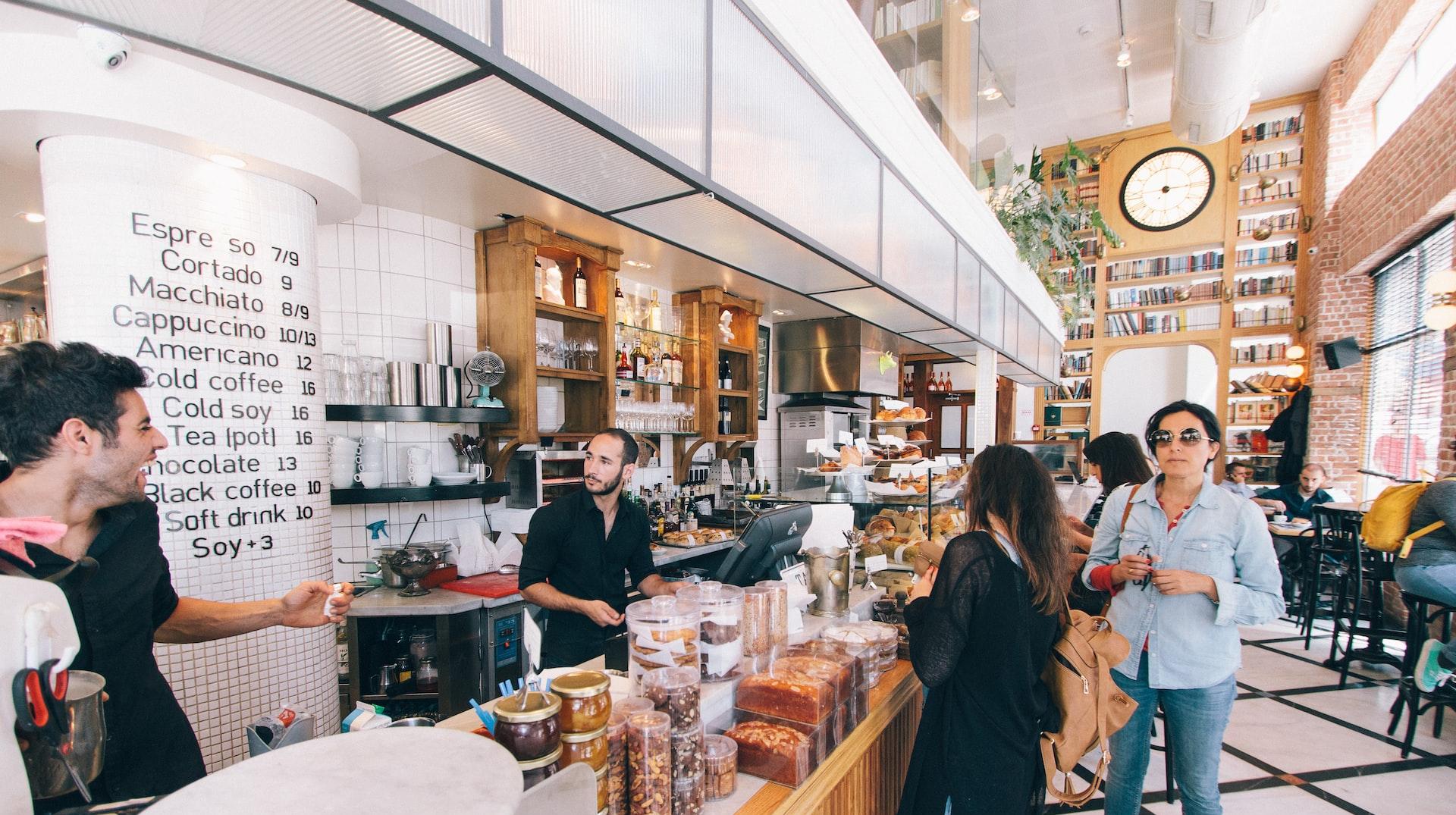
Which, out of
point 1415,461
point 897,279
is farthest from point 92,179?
point 1415,461

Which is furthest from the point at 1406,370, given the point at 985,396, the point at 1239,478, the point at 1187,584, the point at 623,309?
the point at 623,309

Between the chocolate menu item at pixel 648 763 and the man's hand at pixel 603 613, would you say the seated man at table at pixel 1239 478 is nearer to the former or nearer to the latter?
the man's hand at pixel 603 613

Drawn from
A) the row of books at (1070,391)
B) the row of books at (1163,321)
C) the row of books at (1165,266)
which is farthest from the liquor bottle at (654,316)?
the row of books at (1165,266)

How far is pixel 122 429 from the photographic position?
142 centimetres

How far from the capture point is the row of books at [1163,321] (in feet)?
31.3

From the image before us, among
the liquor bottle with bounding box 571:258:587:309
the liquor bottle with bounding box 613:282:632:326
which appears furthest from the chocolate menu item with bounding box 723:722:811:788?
the liquor bottle with bounding box 613:282:632:326

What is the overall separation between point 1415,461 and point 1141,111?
19.1ft

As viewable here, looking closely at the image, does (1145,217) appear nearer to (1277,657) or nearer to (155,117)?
(1277,657)

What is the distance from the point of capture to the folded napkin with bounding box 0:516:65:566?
81 centimetres

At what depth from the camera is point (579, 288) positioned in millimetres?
4398

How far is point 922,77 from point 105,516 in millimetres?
3569

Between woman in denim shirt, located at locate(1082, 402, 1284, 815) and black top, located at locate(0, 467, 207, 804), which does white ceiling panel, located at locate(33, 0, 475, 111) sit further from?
woman in denim shirt, located at locate(1082, 402, 1284, 815)

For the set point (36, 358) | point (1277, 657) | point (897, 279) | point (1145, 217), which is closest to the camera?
point (36, 358)

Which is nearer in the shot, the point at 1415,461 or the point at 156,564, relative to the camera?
the point at 156,564
